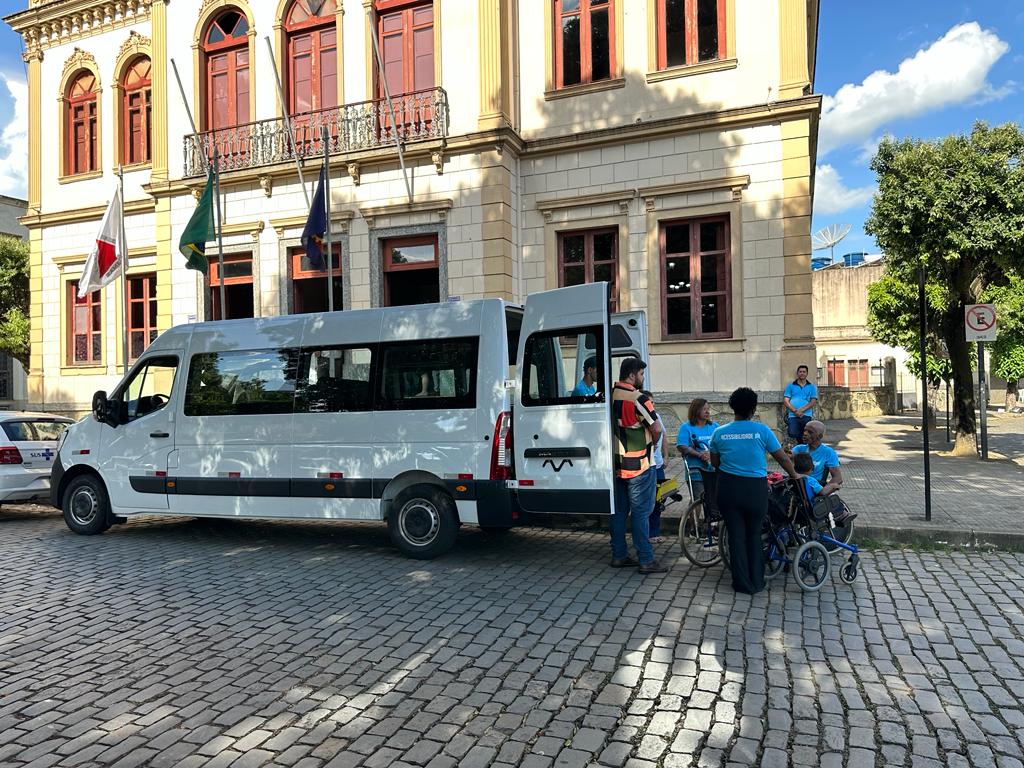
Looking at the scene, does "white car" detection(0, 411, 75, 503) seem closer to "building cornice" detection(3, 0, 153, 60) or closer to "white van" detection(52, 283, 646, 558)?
"white van" detection(52, 283, 646, 558)

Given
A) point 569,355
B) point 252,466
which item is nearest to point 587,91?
point 569,355

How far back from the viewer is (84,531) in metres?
9.10

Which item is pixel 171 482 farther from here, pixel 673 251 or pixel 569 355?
pixel 673 251

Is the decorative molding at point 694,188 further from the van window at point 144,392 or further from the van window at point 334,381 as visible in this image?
the van window at point 144,392

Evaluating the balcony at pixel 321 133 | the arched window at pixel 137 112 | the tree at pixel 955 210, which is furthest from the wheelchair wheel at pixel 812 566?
the arched window at pixel 137 112

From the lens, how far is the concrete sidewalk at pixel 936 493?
25.7ft

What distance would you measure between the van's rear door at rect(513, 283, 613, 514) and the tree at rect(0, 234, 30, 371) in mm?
20224

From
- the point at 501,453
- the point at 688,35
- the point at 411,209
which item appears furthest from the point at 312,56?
the point at 501,453

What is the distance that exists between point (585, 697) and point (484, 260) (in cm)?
1104

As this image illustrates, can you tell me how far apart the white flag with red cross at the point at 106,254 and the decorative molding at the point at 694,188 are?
33.5 ft

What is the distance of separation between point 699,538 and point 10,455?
30.5 ft

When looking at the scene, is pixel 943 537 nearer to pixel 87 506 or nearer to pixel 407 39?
pixel 87 506

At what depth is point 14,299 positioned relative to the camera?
2286 cm

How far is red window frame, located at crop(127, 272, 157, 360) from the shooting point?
17.9 metres
